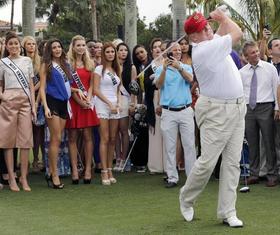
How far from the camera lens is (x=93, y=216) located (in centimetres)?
786

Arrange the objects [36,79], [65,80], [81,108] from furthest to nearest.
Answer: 1. [36,79]
2. [81,108]
3. [65,80]

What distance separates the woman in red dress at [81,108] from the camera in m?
10.2

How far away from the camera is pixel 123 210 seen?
820cm

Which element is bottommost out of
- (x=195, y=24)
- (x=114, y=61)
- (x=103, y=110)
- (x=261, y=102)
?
(x=103, y=110)

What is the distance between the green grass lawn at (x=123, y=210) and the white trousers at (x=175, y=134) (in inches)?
13.9

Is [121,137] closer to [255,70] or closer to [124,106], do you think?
[124,106]

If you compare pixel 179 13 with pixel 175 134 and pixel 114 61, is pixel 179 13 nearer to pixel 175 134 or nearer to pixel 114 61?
pixel 114 61

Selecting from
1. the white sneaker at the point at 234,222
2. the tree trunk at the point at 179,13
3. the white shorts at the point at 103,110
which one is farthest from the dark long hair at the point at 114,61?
the tree trunk at the point at 179,13

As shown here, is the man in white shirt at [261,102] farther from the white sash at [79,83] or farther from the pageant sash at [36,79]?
the pageant sash at [36,79]

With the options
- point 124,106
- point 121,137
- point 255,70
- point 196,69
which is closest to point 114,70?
point 124,106

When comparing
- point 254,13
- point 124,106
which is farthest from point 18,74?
point 254,13

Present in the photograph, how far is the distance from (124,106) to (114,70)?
2.15 feet

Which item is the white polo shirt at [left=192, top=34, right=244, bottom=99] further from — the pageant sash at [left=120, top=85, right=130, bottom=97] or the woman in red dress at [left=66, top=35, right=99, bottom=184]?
the pageant sash at [left=120, top=85, right=130, bottom=97]

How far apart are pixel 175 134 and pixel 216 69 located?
300 cm
